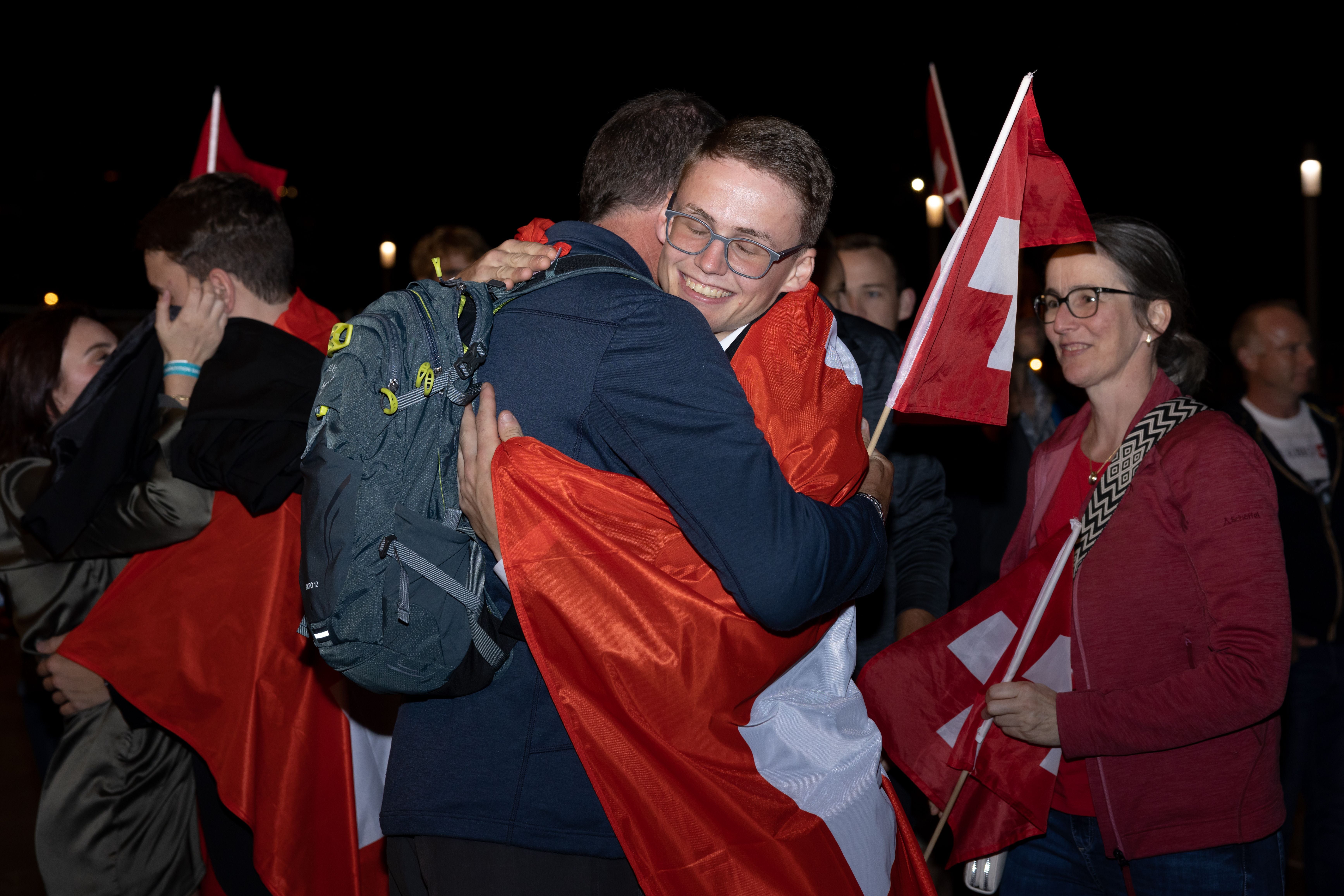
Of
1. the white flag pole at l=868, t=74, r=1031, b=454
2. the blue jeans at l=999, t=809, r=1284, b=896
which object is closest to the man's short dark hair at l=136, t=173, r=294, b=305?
the white flag pole at l=868, t=74, r=1031, b=454

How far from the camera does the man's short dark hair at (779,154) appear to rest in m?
1.99

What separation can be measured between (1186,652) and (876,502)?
0.92 meters

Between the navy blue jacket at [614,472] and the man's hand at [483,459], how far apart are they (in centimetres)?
4

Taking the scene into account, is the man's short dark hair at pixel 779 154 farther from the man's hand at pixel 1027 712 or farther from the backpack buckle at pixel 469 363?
the man's hand at pixel 1027 712

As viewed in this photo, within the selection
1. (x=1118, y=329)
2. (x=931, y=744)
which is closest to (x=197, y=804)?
(x=931, y=744)

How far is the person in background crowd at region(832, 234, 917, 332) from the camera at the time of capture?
16.0ft

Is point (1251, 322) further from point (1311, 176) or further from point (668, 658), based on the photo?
point (1311, 176)

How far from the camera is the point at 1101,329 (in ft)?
8.80

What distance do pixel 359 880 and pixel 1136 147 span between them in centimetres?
3217

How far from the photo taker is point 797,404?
1.91 m

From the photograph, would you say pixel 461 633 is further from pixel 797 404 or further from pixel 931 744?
pixel 931 744

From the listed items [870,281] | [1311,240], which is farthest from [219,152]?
[1311,240]

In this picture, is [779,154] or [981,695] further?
[981,695]

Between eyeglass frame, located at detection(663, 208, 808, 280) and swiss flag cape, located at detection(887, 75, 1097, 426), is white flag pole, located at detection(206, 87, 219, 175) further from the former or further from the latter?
swiss flag cape, located at detection(887, 75, 1097, 426)
